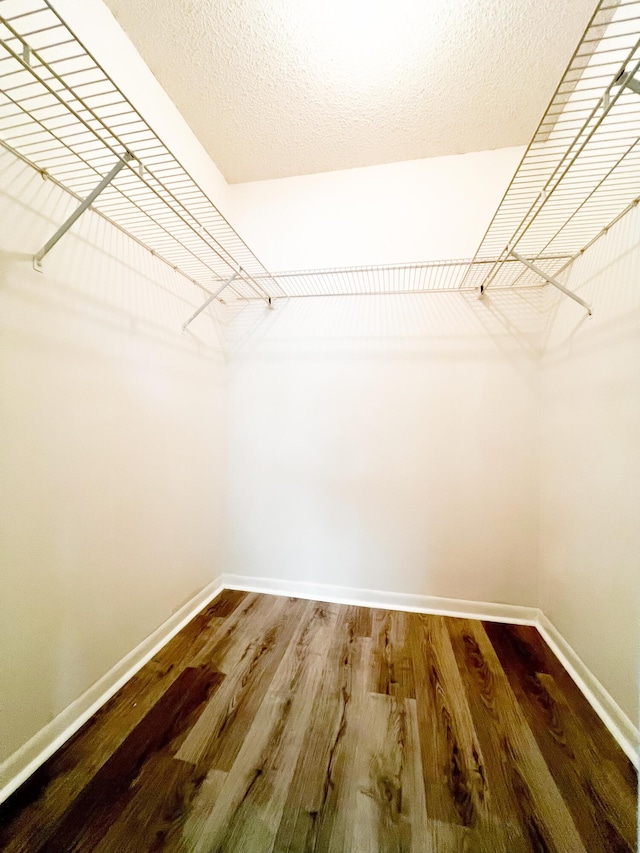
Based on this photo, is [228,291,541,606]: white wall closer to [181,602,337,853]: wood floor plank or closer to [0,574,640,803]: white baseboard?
[0,574,640,803]: white baseboard

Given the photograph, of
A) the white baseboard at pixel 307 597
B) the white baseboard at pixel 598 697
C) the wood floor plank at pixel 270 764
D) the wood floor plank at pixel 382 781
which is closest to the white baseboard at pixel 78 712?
the white baseboard at pixel 307 597

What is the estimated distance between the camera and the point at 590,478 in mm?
1175

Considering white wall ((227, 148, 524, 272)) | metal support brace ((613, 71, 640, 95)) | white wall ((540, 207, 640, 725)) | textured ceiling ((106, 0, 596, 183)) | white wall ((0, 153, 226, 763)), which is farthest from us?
white wall ((227, 148, 524, 272))

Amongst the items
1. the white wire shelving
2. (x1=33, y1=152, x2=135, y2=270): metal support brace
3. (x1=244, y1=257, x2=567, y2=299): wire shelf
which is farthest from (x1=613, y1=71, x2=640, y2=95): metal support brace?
(x1=33, y1=152, x2=135, y2=270): metal support brace

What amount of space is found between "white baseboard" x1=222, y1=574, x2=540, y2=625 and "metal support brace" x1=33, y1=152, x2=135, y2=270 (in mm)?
1722

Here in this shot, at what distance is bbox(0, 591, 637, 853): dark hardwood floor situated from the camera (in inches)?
29.6

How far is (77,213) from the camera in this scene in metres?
0.86

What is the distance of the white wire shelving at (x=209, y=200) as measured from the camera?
77 cm

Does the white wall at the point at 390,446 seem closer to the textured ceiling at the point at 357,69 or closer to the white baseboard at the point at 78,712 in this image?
the white baseboard at the point at 78,712

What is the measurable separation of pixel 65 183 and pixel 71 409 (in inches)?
28.9

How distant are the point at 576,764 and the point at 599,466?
91 centimetres

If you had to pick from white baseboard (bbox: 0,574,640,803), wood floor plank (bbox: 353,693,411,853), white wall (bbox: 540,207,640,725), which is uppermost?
white wall (bbox: 540,207,640,725)

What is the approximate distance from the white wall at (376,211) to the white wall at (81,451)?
2.39ft

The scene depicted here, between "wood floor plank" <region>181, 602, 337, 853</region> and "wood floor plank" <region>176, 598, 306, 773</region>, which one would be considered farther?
"wood floor plank" <region>176, 598, 306, 773</region>
